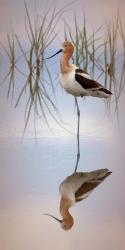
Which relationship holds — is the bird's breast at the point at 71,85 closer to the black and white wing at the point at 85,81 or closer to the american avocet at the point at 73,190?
the black and white wing at the point at 85,81

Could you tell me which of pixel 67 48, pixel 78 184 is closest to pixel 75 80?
pixel 67 48

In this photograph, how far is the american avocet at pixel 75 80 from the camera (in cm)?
182

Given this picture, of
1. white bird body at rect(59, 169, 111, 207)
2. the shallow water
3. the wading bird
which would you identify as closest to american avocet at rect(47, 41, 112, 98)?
the wading bird

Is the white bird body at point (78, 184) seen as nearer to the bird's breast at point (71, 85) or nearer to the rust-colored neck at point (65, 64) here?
the bird's breast at point (71, 85)

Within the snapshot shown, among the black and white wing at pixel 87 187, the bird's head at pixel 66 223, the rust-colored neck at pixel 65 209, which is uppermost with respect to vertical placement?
the black and white wing at pixel 87 187

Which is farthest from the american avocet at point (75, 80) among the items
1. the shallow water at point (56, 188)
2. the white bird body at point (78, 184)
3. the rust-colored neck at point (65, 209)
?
the rust-colored neck at point (65, 209)

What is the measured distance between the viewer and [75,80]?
1822mm

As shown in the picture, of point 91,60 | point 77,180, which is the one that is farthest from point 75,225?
point 91,60

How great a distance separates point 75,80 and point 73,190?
0.50 m

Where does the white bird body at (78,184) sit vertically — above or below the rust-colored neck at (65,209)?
above

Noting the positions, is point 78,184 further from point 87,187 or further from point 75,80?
point 75,80

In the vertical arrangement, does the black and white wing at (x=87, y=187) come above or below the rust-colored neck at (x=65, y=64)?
below

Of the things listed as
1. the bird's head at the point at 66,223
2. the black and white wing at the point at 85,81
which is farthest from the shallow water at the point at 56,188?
the black and white wing at the point at 85,81

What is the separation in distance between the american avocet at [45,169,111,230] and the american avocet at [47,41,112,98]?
1.22 ft
